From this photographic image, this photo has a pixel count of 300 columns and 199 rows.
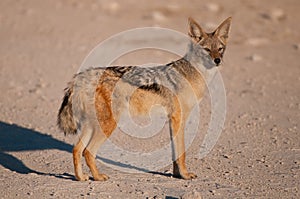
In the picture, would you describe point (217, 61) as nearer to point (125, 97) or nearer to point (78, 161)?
point (125, 97)

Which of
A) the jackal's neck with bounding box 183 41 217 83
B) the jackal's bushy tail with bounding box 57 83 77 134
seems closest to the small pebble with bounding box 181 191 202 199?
the jackal's bushy tail with bounding box 57 83 77 134

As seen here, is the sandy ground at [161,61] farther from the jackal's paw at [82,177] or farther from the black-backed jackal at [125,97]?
the black-backed jackal at [125,97]

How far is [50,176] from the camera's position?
751 cm

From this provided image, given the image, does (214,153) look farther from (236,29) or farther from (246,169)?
(236,29)

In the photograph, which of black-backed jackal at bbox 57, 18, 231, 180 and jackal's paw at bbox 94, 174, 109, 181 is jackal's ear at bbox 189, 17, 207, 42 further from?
jackal's paw at bbox 94, 174, 109, 181

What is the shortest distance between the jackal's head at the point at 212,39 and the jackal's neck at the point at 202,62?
0.05 m

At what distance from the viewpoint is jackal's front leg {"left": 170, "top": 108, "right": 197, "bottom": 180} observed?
746 cm

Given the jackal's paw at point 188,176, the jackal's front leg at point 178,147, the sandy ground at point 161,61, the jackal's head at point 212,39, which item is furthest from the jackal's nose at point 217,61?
the jackal's paw at point 188,176

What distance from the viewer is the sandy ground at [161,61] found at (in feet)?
23.6

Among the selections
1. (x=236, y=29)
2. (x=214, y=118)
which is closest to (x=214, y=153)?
(x=214, y=118)

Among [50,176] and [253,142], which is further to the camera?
[253,142]

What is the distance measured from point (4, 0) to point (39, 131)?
10.9m

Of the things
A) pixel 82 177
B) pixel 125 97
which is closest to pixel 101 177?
pixel 82 177

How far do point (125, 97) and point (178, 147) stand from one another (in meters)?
0.94
